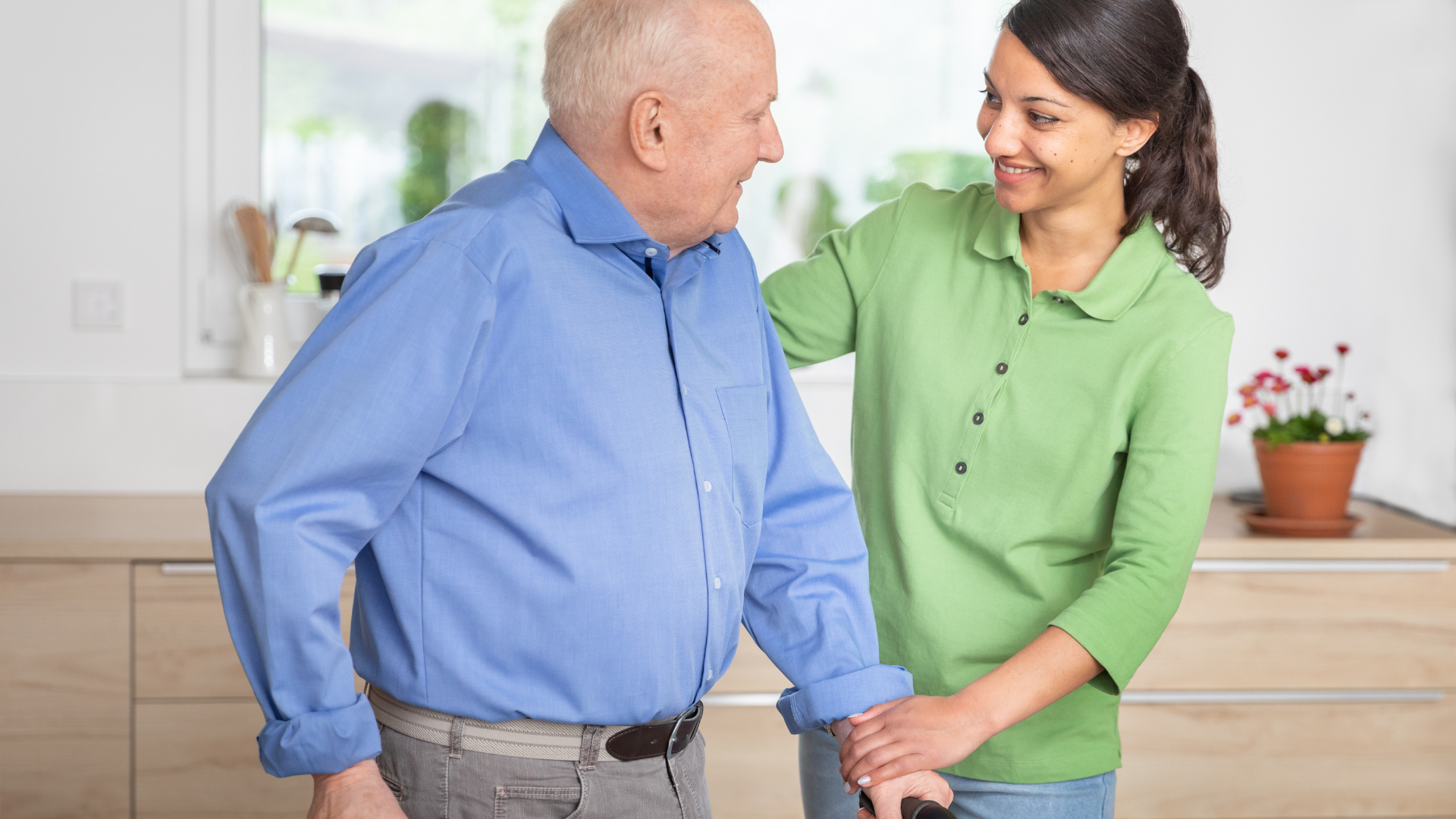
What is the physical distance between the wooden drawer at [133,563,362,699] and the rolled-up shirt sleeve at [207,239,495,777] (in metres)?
1.21

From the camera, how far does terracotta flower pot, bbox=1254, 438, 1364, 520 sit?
2344mm

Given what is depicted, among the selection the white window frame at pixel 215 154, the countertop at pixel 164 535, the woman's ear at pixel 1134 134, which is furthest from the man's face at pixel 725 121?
the white window frame at pixel 215 154

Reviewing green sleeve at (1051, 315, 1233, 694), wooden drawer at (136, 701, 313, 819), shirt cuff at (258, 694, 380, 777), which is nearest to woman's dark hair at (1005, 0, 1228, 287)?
green sleeve at (1051, 315, 1233, 694)

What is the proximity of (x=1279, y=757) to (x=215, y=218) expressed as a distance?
2470 millimetres

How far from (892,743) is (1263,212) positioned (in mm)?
2056

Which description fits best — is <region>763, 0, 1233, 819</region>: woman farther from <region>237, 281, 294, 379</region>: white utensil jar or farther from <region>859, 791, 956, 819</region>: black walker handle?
<region>237, 281, 294, 379</region>: white utensil jar

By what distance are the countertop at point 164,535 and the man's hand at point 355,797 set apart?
4.14 feet

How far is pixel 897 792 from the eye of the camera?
1.22 m

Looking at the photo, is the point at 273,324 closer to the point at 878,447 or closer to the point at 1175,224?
the point at 878,447

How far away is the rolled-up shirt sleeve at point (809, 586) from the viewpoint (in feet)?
4.15

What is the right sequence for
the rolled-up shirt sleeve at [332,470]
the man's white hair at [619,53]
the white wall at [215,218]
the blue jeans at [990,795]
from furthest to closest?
the white wall at [215,218] → the blue jeans at [990,795] → the man's white hair at [619,53] → the rolled-up shirt sleeve at [332,470]

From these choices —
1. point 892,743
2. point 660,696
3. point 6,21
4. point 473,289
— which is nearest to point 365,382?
point 473,289

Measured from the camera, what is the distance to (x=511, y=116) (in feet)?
8.89

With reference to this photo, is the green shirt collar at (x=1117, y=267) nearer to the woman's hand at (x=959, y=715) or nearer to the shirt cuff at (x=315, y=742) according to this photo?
the woman's hand at (x=959, y=715)
